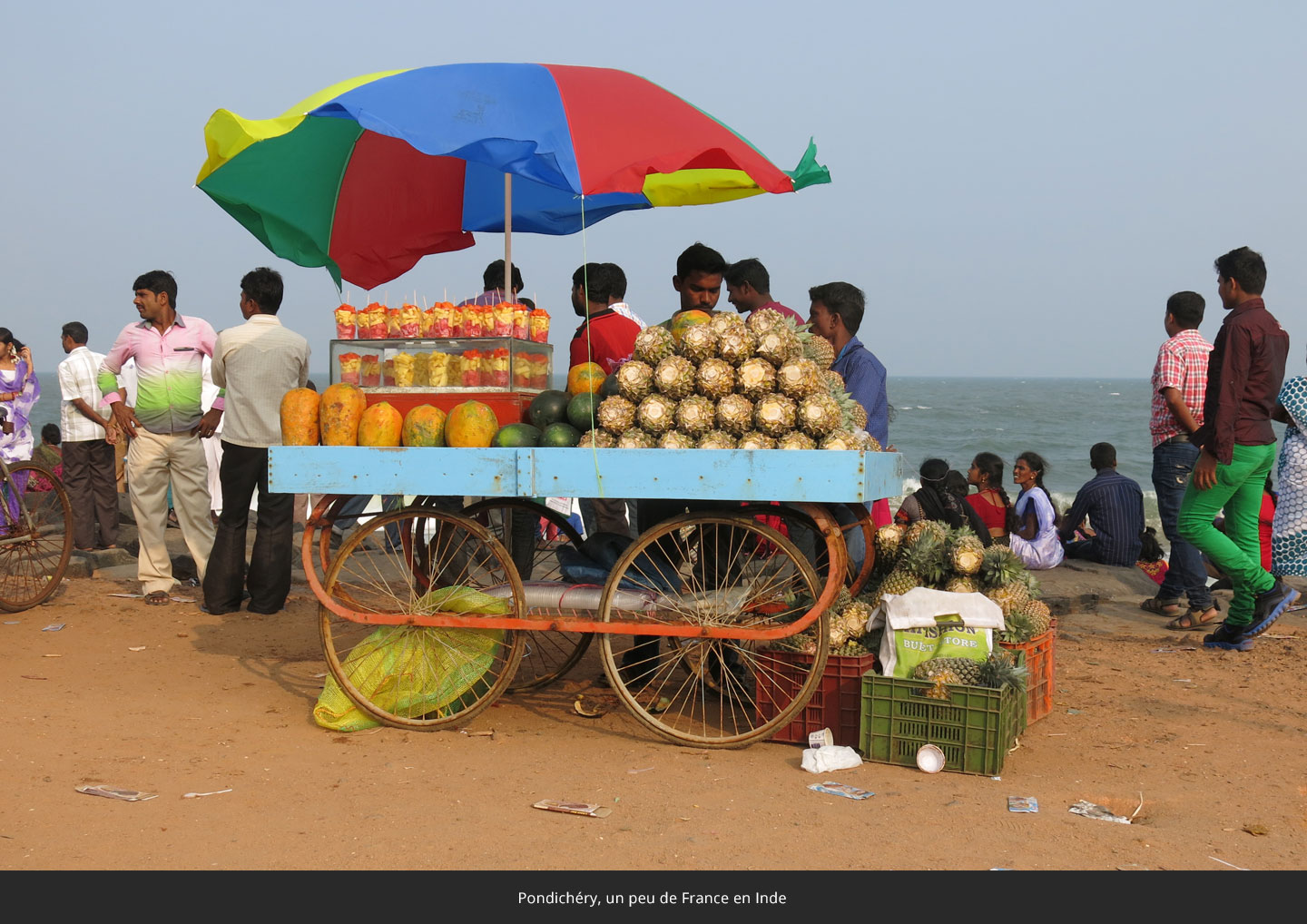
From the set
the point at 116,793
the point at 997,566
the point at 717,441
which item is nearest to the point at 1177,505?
the point at 997,566

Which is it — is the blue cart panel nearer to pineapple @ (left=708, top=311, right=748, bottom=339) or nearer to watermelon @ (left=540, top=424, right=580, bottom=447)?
watermelon @ (left=540, top=424, right=580, bottom=447)

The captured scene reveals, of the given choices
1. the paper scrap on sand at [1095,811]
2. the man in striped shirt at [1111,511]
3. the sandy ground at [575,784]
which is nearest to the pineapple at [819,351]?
the sandy ground at [575,784]

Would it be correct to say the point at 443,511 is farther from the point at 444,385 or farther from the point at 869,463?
the point at 869,463

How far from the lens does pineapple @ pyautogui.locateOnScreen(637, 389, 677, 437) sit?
4.75 m

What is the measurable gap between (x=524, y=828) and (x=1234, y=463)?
484 cm

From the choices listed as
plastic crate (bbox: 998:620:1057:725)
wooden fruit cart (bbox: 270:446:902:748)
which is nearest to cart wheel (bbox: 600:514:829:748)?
wooden fruit cart (bbox: 270:446:902:748)

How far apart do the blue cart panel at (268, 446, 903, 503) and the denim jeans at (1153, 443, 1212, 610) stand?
12.8 ft

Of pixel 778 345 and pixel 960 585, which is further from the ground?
pixel 778 345

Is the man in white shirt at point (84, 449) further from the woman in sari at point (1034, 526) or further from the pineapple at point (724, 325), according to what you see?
the woman in sari at point (1034, 526)

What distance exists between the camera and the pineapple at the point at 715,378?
187 inches

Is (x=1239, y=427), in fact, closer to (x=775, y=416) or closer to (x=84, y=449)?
(x=775, y=416)

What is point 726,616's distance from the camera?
190 inches

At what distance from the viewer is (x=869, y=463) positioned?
4.59 metres

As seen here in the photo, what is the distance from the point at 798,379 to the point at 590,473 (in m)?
0.99
